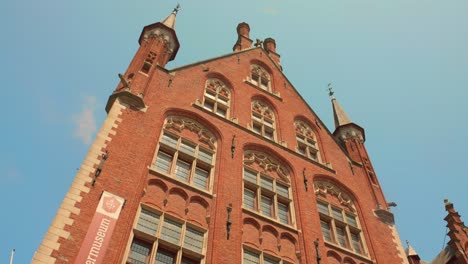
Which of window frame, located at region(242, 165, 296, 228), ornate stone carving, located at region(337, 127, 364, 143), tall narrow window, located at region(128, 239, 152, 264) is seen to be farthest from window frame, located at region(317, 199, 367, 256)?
tall narrow window, located at region(128, 239, 152, 264)

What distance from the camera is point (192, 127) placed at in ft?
58.3

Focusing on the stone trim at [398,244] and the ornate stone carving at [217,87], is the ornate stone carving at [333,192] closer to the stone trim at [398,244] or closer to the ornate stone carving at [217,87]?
the stone trim at [398,244]

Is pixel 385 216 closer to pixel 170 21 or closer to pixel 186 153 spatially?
pixel 186 153

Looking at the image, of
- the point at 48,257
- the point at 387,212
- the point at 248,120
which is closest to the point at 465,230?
the point at 387,212

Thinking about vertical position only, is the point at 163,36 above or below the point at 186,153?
above

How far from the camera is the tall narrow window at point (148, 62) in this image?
61.6ft

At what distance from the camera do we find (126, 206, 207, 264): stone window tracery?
11570mm

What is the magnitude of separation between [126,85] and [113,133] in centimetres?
291

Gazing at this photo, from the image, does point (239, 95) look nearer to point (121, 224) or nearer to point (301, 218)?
point (301, 218)

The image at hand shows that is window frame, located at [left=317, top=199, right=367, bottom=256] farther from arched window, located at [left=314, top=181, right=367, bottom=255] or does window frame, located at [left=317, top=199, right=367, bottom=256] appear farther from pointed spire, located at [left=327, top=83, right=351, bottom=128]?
pointed spire, located at [left=327, top=83, right=351, bottom=128]

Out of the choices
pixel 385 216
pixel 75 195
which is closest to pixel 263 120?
pixel 385 216

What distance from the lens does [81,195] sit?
11.6 m

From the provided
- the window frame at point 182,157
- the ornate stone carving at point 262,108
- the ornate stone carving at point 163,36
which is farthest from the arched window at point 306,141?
the ornate stone carving at point 163,36

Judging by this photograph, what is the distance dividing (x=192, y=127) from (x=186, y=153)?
6.51ft
